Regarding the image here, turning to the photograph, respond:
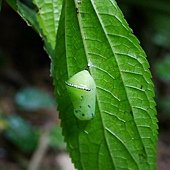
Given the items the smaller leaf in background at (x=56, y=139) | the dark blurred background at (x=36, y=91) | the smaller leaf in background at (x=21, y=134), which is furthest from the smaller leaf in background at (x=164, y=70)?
the smaller leaf in background at (x=21, y=134)

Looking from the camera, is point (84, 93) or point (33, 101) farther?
point (33, 101)

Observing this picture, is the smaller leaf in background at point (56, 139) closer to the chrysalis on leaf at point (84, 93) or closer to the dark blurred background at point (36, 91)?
the dark blurred background at point (36, 91)

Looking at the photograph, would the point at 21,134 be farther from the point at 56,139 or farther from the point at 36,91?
the point at 36,91

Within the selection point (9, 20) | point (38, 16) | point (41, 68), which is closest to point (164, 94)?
point (41, 68)

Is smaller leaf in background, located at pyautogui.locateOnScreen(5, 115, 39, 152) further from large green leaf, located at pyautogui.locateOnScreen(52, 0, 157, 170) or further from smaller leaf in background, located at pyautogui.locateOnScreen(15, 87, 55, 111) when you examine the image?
large green leaf, located at pyautogui.locateOnScreen(52, 0, 157, 170)

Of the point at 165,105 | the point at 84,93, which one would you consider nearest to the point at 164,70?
the point at 165,105

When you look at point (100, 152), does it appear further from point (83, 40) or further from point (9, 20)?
point (9, 20)

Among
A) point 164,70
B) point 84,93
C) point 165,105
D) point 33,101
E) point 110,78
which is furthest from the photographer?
point 165,105
